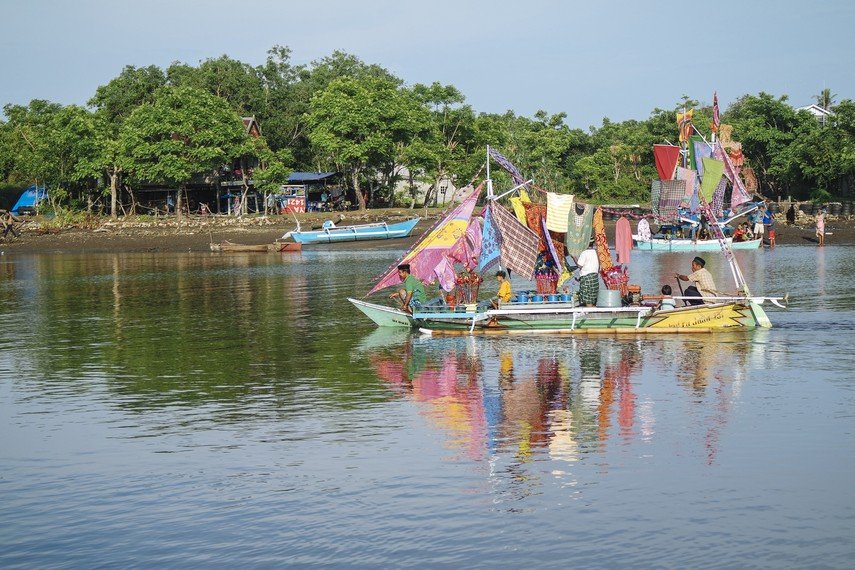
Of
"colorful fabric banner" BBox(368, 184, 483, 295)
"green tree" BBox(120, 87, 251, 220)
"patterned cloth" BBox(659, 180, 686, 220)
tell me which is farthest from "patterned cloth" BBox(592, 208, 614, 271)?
"green tree" BBox(120, 87, 251, 220)

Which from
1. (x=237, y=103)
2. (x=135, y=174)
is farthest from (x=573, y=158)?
(x=135, y=174)

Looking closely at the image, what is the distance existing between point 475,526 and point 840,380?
35.2 feet

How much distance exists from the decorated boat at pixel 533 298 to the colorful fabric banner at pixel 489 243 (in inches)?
1.0

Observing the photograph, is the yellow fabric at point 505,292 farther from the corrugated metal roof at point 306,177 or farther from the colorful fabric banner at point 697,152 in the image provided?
the corrugated metal roof at point 306,177

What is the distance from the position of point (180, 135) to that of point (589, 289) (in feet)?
192

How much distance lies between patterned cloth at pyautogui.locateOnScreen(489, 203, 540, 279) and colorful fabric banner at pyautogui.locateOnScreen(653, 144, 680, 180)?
14.9 meters

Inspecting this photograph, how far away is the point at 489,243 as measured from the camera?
27266 mm

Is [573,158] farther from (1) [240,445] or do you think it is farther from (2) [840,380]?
(1) [240,445]

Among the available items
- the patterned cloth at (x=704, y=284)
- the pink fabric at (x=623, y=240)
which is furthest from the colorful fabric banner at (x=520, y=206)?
the patterned cloth at (x=704, y=284)

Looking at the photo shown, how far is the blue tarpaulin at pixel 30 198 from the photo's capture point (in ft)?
284

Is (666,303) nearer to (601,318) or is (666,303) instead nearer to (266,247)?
(601,318)

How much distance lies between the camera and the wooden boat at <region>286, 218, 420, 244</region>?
7062 cm

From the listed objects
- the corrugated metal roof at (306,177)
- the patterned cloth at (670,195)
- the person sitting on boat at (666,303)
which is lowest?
the person sitting on boat at (666,303)

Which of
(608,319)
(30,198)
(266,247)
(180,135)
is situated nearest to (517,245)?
(608,319)
